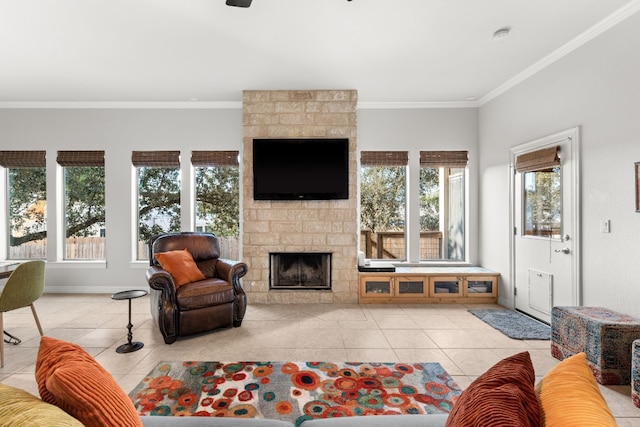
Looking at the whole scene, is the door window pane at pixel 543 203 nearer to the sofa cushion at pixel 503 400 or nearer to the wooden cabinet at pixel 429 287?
the wooden cabinet at pixel 429 287

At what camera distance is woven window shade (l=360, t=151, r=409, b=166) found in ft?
16.9

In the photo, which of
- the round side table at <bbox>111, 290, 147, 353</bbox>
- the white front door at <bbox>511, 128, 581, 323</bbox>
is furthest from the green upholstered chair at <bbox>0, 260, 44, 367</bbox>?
the white front door at <bbox>511, 128, 581, 323</bbox>

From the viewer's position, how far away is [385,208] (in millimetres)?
5258

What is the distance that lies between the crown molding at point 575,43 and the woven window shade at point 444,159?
96 centimetres

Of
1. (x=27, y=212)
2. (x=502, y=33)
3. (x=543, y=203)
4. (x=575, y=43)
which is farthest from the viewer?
(x=27, y=212)

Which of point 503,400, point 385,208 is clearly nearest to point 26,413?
point 503,400

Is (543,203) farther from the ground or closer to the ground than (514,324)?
farther from the ground

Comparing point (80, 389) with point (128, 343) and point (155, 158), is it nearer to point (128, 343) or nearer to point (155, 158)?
point (128, 343)

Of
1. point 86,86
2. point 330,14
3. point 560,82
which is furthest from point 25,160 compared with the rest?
point 560,82

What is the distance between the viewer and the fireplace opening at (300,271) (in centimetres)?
476

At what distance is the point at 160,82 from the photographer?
432 centimetres

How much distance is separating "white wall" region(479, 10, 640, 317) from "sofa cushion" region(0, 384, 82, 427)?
11.9 feet

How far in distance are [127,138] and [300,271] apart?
3314 millimetres

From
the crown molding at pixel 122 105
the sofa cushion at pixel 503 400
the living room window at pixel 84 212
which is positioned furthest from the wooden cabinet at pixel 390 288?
the living room window at pixel 84 212
